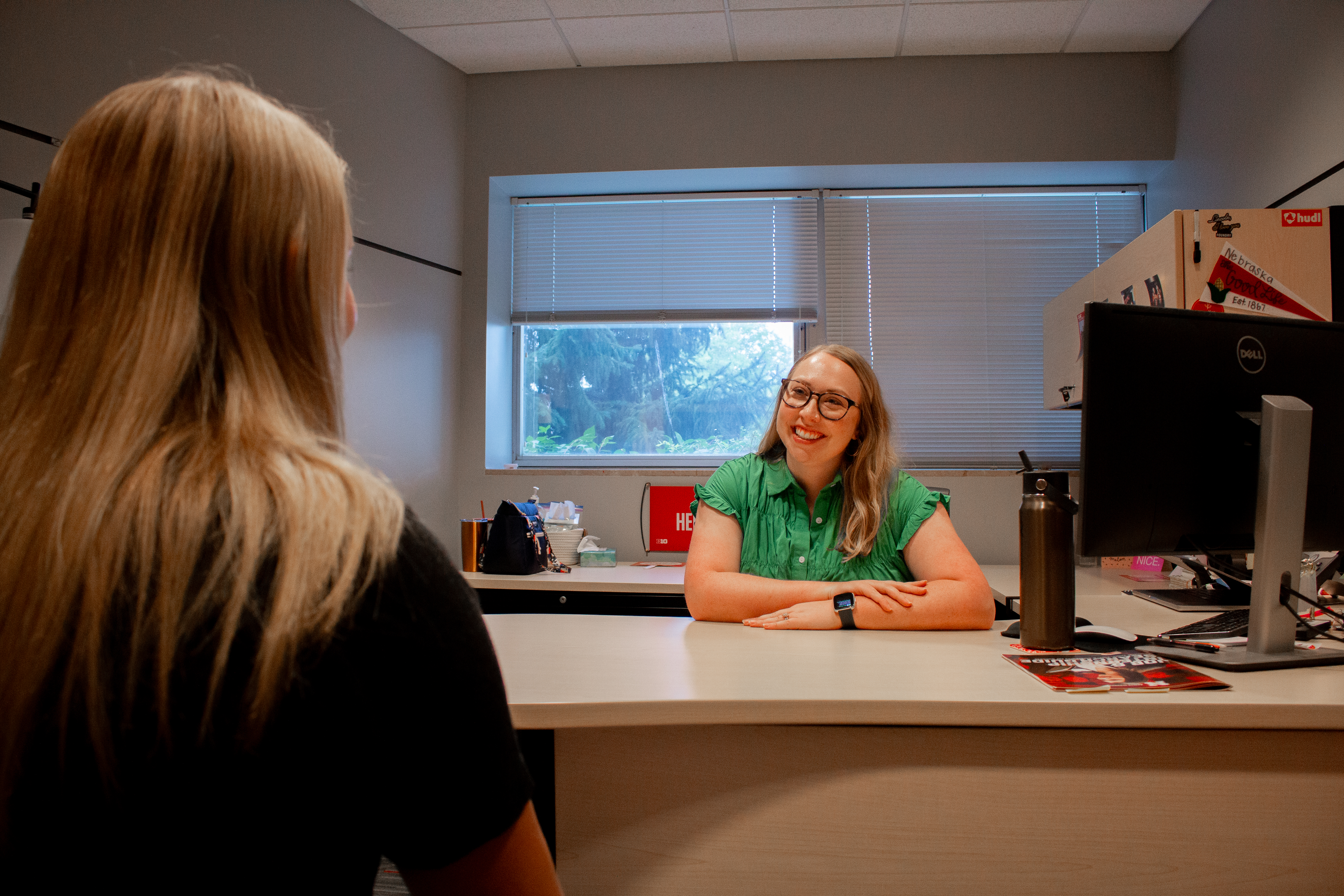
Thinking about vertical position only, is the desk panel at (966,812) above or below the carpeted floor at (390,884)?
above

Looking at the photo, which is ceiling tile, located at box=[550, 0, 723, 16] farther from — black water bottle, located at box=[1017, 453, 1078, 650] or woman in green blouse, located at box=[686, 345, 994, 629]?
black water bottle, located at box=[1017, 453, 1078, 650]

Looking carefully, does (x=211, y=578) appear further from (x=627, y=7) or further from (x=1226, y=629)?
(x=627, y=7)

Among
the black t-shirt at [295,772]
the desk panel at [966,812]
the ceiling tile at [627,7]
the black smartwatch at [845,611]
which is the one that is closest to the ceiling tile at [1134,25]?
the ceiling tile at [627,7]

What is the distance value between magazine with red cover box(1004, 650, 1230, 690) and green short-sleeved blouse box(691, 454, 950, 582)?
56cm

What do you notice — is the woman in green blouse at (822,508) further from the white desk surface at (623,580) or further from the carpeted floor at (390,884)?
the white desk surface at (623,580)

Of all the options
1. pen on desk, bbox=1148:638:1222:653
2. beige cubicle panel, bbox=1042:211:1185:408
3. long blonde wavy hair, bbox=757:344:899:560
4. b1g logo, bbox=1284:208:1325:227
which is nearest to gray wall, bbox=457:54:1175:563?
beige cubicle panel, bbox=1042:211:1185:408

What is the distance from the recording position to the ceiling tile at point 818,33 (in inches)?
121

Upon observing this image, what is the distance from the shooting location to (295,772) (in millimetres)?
464

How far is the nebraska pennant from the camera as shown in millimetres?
2197

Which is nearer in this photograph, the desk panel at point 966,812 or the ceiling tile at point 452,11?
the desk panel at point 966,812

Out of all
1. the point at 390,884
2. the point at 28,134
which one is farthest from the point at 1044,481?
the point at 28,134

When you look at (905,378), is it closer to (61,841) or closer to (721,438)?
(721,438)

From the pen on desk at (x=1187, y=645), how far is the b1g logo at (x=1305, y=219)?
62.7 inches

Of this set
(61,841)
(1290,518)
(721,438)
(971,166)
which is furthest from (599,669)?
(971,166)
